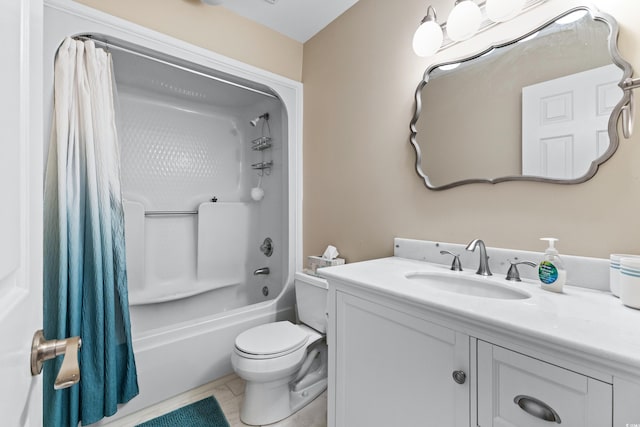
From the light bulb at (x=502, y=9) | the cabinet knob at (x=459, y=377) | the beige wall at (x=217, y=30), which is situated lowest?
the cabinet knob at (x=459, y=377)

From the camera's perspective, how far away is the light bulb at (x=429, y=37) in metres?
1.27

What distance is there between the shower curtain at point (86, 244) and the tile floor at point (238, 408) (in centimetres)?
46

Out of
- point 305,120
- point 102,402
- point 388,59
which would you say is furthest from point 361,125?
point 102,402

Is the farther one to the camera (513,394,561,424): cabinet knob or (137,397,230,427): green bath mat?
(137,397,230,427): green bath mat

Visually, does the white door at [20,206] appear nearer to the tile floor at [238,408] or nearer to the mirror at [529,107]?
the tile floor at [238,408]

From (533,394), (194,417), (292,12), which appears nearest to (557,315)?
(533,394)

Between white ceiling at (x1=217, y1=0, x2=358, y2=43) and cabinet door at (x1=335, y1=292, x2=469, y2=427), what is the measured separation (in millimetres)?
1798

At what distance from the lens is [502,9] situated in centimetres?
107

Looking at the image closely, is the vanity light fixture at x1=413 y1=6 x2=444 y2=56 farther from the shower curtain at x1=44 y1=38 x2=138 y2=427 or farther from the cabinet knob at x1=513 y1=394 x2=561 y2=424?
the shower curtain at x1=44 y1=38 x2=138 y2=427

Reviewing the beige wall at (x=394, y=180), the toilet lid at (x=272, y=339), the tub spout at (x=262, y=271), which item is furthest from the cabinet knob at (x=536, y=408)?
the tub spout at (x=262, y=271)

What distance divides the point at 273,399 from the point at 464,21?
1970 millimetres

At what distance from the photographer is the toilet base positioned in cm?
142

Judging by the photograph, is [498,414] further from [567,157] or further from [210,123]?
[210,123]

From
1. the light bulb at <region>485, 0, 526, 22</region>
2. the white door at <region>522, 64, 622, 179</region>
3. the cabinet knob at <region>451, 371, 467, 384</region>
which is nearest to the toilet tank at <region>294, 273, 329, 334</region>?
the cabinet knob at <region>451, 371, 467, 384</region>
